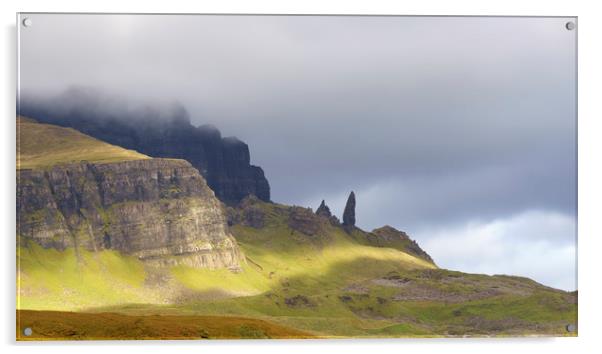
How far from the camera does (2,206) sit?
34.9 m

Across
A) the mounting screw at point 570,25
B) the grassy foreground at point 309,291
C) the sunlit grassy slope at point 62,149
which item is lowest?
the grassy foreground at point 309,291

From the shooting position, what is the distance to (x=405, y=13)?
36875 millimetres

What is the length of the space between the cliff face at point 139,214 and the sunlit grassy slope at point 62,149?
1285 mm

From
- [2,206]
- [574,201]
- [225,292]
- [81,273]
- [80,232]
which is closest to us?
[2,206]

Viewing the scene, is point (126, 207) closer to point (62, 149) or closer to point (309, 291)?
point (309, 291)

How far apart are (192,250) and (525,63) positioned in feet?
315

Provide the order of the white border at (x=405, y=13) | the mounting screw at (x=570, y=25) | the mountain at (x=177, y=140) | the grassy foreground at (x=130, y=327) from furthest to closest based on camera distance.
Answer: the mountain at (x=177, y=140), the mounting screw at (x=570, y=25), the grassy foreground at (x=130, y=327), the white border at (x=405, y=13)

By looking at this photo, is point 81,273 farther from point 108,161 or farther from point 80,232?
point 108,161

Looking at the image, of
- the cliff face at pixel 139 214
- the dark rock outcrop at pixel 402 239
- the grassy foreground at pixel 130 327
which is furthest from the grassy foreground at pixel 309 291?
the cliff face at pixel 139 214

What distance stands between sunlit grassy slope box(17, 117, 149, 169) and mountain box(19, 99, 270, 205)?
0.73 metres

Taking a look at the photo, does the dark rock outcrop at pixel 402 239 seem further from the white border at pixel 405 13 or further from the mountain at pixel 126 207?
the mountain at pixel 126 207

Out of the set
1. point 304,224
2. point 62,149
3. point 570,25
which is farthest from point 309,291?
point 570,25

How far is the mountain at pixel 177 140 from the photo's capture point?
63062 millimetres

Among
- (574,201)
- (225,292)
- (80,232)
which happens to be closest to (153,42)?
(574,201)
